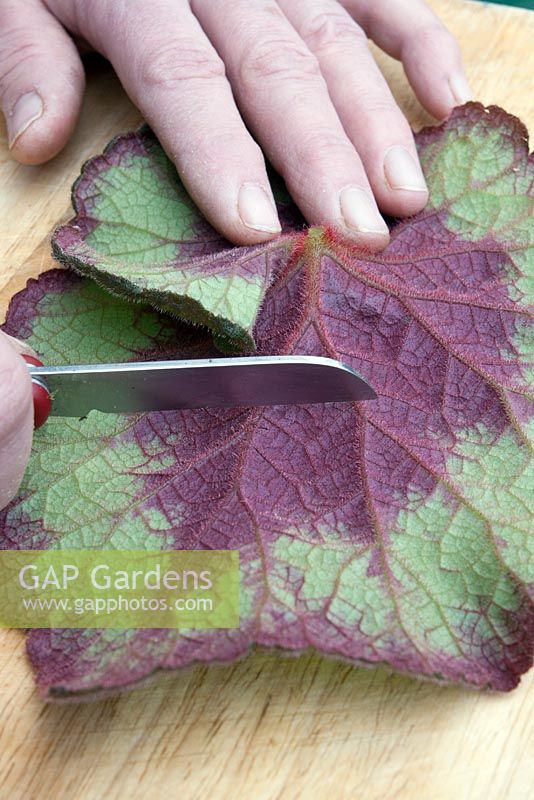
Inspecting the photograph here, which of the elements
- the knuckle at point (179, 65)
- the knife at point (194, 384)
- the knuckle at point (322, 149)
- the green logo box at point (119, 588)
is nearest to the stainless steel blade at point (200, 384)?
the knife at point (194, 384)

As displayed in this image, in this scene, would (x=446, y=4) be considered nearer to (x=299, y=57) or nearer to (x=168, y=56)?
(x=299, y=57)

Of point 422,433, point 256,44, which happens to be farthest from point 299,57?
point 422,433

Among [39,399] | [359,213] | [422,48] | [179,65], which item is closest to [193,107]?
[179,65]

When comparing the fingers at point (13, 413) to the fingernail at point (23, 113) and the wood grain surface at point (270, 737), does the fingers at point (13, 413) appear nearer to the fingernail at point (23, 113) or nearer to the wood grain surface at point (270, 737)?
the wood grain surface at point (270, 737)

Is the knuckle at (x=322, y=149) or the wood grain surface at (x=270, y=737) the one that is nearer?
the wood grain surface at (x=270, y=737)

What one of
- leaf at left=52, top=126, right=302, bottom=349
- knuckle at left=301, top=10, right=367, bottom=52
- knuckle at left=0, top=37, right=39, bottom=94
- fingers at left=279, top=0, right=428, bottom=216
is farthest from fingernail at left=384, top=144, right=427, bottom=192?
knuckle at left=0, top=37, right=39, bottom=94
